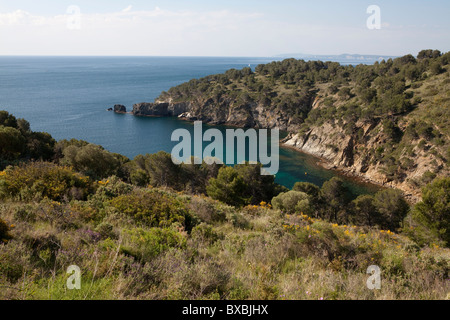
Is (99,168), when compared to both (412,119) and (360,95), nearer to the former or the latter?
(412,119)

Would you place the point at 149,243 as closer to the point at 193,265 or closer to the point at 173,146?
the point at 193,265

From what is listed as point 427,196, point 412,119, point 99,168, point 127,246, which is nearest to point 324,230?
point 127,246

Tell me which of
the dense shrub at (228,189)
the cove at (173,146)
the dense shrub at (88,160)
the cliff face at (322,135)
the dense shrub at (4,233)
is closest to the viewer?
the dense shrub at (4,233)

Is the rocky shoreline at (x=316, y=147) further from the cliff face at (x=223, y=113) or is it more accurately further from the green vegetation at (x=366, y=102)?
the green vegetation at (x=366, y=102)

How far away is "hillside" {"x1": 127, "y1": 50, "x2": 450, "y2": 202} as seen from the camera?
123ft

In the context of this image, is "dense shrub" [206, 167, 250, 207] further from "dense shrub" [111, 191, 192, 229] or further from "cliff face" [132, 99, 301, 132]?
"cliff face" [132, 99, 301, 132]

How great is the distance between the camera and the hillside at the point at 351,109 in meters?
37.3

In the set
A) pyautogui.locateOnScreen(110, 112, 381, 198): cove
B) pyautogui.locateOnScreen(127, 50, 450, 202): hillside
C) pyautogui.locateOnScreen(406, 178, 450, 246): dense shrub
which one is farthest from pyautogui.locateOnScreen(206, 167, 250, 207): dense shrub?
pyautogui.locateOnScreen(127, 50, 450, 202): hillside

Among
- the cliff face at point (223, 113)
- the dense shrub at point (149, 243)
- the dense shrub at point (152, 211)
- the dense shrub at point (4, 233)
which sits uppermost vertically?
the cliff face at point (223, 113)

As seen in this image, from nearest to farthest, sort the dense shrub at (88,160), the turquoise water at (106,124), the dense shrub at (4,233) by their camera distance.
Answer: the dense shrub at (4,233), the dense shrub at (88,160), the turquoise water at (106,124)

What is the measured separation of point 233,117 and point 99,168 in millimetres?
52436

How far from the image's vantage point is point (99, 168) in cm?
2083

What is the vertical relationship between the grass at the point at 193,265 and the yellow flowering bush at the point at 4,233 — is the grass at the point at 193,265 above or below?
below

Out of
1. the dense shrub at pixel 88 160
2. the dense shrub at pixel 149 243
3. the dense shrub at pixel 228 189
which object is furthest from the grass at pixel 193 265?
the dense shrub at pixel 88 160
